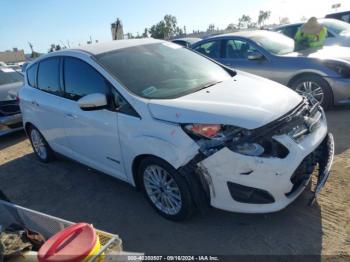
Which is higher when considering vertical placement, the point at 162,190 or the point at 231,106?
the point at 231,106

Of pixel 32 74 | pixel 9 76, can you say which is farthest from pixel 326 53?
pixel 9 76

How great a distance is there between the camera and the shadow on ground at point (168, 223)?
2957mm

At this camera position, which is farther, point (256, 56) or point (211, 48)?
point (211, 48)

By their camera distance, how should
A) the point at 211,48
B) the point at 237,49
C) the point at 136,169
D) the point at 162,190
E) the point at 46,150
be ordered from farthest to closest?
the point at 211,48 → the point at 237,49 → the point at 46,150 → the point at 136,169 → the point at 162,190

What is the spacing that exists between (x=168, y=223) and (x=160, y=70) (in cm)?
167

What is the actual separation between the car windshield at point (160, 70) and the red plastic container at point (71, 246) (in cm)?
154

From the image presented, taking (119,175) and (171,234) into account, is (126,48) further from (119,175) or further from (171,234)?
(171,234)

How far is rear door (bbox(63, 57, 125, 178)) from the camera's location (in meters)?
3.58

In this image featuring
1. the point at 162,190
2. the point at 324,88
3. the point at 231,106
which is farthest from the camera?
the point at 324,88

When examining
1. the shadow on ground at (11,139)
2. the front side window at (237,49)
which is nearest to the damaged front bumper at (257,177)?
the front side window at (237,49)

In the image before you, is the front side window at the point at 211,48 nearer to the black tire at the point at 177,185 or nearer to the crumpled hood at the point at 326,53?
the crumpled hood at the point at 326,53

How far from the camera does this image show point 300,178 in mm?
3047

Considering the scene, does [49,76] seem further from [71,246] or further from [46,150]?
[71,246]

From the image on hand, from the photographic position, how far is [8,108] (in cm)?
723
